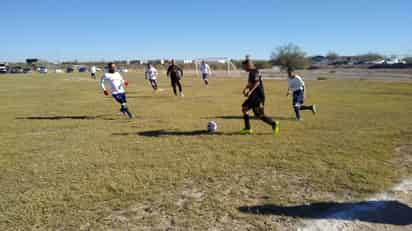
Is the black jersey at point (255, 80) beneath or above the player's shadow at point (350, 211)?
above

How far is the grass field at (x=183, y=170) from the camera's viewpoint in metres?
3.63

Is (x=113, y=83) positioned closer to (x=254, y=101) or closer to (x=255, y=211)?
(x=254, y=101)

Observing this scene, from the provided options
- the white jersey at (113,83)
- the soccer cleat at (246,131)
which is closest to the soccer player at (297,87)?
the soccer cleat at (246,131)

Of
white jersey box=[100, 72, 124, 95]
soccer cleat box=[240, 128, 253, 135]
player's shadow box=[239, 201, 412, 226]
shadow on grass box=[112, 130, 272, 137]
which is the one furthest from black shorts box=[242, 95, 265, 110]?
white jersey box=[100, 72, 124, 95]

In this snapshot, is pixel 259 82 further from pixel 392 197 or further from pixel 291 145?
pixel 392 197

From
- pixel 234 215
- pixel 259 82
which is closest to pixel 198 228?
pixel 234 215

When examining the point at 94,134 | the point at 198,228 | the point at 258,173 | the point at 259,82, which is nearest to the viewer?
the point at 198,228

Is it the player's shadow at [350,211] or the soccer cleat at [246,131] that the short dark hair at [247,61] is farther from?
the player's shadow at [350,211]

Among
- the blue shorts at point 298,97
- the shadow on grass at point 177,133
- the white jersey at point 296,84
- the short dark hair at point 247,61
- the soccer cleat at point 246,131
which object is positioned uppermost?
the short dark hair at point 247,61

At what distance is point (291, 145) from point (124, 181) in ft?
11.7

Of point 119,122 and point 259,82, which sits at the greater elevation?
point 259,82

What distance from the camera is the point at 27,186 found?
4.54m

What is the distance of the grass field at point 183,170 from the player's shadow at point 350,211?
0.15 meters

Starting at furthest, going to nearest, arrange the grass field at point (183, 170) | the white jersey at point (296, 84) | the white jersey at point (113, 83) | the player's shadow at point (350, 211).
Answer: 1. the white jersey at point (113, 83)
2. the white jersey at point (296, 84)
3. the grass field at point (183, 170)
4. the player's shadow at point (350, 211)
